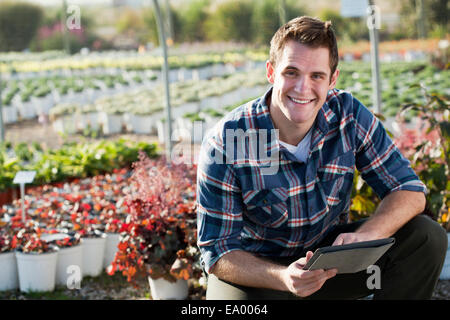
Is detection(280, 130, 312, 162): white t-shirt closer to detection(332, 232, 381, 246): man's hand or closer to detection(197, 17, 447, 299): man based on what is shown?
detection(197, 17, 447, 299): man

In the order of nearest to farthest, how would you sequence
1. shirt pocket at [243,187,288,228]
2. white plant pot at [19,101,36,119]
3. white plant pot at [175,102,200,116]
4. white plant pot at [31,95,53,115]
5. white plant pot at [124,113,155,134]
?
shirt pocket at [243,187,288,228], white plant pot at [124,113,155,134], white plant pot at [175,102,200,116], white plant pot at [19,101,36,119], white plant pot at [31,95,53,115]

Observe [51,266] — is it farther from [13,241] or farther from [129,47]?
[129,47]

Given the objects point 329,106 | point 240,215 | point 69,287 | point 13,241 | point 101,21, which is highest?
point 101,21

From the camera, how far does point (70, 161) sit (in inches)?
220

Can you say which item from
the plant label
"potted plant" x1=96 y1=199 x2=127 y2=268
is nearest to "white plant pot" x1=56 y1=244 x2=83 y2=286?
"potted plant" x1=96 y1=199 x2=127 y2=268

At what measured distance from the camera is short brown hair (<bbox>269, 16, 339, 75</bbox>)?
6.95 ft

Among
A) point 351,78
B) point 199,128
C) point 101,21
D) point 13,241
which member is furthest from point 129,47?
point 13,241

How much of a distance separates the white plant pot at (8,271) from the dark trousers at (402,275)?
170cm

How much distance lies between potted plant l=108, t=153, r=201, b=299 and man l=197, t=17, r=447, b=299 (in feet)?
2.41

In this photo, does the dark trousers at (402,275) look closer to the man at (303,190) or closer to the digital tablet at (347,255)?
the man at (303,190)

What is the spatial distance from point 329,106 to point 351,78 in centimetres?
971

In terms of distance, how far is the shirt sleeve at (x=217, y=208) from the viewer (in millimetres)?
2195

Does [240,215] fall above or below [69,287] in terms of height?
above

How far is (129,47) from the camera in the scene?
3978cm
